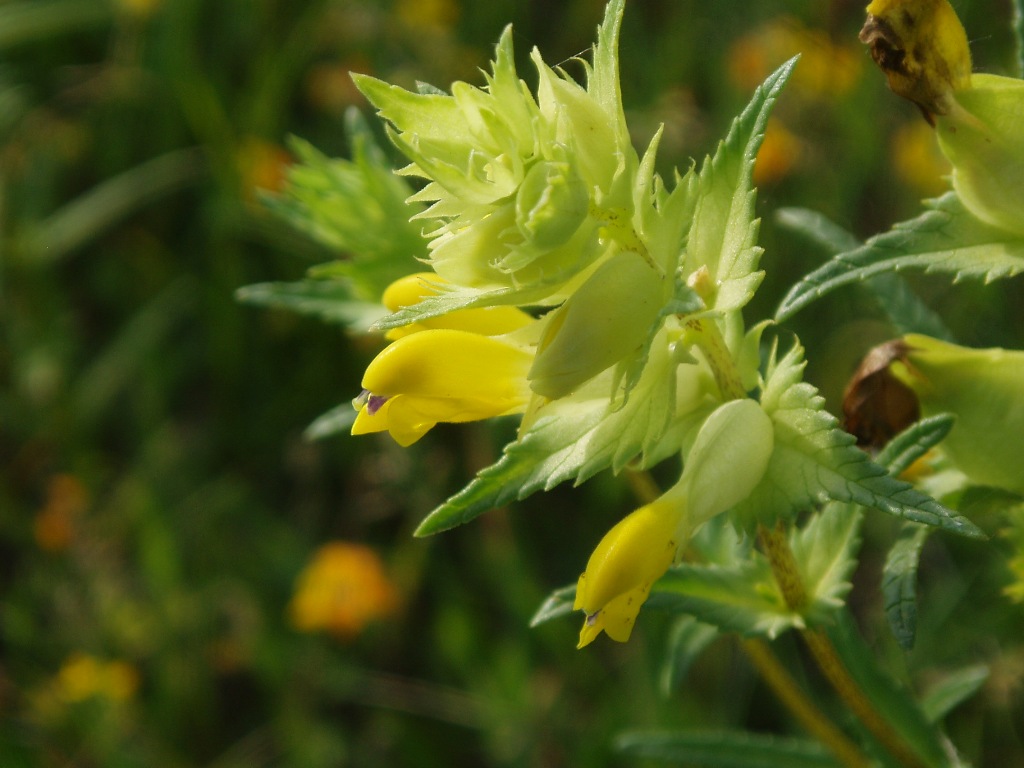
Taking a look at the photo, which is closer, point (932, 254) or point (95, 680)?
point (932, 254)

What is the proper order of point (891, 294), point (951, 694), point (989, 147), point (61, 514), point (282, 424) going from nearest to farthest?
point (989, 147) < point (891, 294) < point (951, 694) < point (61, 514) < point (282, 424)

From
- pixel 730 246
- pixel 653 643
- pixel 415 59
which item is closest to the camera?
pixel 730 246

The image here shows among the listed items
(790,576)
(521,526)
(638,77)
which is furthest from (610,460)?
(638,77)

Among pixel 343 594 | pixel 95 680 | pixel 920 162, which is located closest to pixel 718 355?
pixel 343 594

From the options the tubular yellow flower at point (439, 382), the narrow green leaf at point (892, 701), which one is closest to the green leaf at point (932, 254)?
the tubular yellow flower at point (439, 382)

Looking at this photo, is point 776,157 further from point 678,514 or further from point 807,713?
point 678,514

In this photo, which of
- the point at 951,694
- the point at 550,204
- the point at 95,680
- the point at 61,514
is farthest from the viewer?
the point at 61,514

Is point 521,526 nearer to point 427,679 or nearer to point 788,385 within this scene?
point 427,679

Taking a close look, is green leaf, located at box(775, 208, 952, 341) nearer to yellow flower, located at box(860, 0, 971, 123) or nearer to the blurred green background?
yellow flower, located at box(860, 0, 971, 123)
